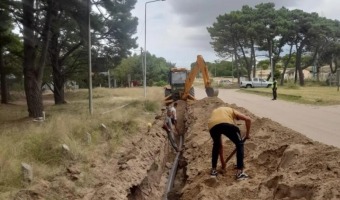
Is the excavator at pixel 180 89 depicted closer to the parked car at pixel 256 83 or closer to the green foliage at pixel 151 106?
the green foliage at pixel 151 106

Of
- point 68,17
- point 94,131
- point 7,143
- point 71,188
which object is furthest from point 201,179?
point 68,17

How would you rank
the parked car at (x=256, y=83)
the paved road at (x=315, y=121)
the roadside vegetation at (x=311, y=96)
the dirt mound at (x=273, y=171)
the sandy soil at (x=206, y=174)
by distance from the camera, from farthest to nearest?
the parked car at (x=256, y=83), the roadside vegetation at (x=311, y=96), the paved road at (x=315, y=121), the sandy soil at (x=206, y=174), the dirt mound at (x=273, y=171)

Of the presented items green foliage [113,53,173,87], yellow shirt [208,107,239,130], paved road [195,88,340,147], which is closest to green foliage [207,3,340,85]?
green foliage [113,53,173,87]

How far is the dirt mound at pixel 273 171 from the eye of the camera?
6.52 m

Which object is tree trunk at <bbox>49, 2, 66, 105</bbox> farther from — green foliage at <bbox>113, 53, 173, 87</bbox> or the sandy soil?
green foliage at <bbox>113, 53, 173, 87</bbox>

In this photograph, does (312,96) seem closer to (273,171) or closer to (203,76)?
(203,76)

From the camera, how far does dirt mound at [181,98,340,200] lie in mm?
6521

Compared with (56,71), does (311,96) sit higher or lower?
lower

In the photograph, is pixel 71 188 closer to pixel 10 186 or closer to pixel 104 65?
pixel 10 186

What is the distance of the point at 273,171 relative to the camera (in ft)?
27.9

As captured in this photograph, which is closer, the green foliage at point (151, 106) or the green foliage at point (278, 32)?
the green foliage at point (151, 106)

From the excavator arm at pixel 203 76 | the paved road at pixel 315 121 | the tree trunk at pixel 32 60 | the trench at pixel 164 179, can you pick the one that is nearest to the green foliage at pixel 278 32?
the excavator arm at pixel 203 76

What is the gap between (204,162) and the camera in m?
10.6

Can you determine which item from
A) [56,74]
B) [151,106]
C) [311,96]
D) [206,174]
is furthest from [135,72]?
[206,174]
